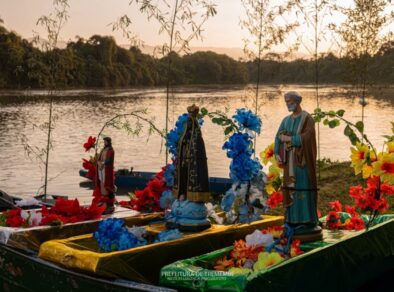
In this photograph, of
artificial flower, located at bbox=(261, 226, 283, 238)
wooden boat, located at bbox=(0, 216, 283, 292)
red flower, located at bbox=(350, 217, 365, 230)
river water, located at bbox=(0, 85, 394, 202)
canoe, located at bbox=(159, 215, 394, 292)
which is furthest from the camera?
river water, located at bbox=(0, 85, 394, 202)

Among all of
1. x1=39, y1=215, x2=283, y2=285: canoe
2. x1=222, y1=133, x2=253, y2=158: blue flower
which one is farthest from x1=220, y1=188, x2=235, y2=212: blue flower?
x1=222, y1=133, x2=253, y2=158: blue flower

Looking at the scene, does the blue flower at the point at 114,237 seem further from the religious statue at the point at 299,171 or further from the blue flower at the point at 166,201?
the religious statue at the point at 299,171

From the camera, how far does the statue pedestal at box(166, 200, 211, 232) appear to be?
7191mm

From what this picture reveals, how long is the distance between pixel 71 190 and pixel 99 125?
3071 centimetres

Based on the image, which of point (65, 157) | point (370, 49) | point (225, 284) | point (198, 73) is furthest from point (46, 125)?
point (198, 73)

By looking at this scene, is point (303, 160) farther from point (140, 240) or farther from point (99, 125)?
point (99, 125)

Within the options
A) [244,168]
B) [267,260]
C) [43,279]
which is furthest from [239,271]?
[43,279]

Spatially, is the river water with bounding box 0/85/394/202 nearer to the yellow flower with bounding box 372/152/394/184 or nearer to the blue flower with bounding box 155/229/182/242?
the blue flower with bounding box 155/229/182/242

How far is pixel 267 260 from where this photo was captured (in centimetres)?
593

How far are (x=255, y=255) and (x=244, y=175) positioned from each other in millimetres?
976

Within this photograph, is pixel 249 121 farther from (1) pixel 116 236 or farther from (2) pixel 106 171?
(2) pixel 106 171

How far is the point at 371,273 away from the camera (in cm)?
714

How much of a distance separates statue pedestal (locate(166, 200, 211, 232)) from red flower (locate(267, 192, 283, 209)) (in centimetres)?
76

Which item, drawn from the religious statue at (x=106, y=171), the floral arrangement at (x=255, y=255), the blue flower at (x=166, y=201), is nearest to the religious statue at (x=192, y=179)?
the blue flower at (x=166, y=201)
